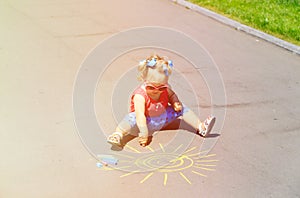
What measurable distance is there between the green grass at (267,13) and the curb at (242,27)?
0.51ft

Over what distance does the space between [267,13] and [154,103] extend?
524 cm

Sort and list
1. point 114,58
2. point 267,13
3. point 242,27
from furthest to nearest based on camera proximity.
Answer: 1. point 267,13
2. point 242,27
3. point 114,58

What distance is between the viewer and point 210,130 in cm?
445

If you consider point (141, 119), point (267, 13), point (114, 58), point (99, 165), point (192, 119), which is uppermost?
point (267, 13)

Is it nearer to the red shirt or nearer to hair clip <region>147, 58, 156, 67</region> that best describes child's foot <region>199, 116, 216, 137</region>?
the red shirt

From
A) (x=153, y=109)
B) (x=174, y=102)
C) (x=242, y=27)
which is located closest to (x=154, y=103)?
(x=153, y=109)

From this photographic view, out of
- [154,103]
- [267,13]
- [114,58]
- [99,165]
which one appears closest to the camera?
[99,165]

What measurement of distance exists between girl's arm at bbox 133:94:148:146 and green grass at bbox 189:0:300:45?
3.93 m

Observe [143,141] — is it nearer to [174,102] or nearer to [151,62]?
[174,102]

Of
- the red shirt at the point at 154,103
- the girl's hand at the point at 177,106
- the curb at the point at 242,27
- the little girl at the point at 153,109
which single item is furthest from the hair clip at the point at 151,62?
the curb at the point at 242,27

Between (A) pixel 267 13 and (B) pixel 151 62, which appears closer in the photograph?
(B) pixel 151 62

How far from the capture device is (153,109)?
430 centimetres

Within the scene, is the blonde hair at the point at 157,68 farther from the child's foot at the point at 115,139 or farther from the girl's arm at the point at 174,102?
the child's foot at the point at 115,139

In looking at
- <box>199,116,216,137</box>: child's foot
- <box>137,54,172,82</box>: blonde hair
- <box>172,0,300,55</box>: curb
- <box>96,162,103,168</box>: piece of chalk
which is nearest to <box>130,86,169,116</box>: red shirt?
<box>137,54,172,82</box>: blonde hair
